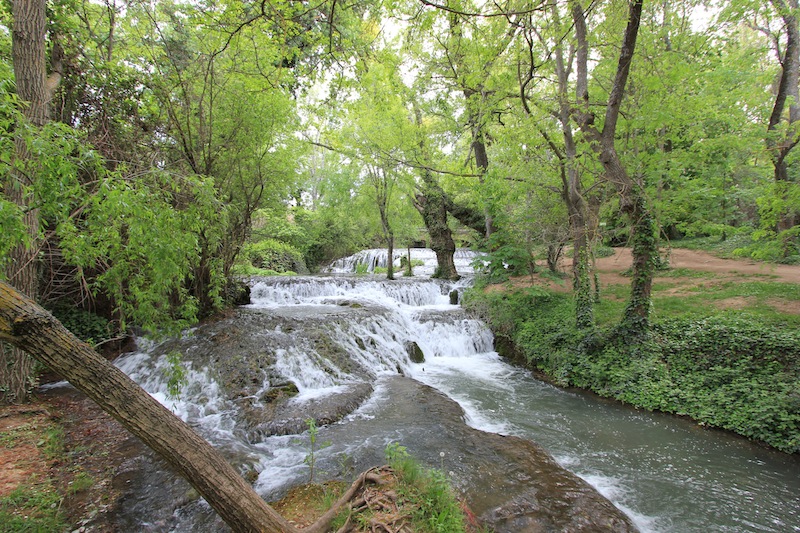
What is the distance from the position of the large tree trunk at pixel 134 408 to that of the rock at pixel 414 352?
283 inches

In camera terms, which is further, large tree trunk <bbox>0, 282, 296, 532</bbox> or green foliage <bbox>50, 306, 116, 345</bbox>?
green foliage <bbox>50, 306, 116, 345</bbox>

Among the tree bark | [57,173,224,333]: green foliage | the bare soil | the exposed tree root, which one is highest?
the tree bark

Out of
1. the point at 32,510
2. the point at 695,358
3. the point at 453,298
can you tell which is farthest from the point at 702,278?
the point at 32,510

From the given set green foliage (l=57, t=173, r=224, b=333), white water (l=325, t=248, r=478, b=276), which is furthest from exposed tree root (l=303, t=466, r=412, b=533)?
white water (l=325, t=248, r=478, b=276)

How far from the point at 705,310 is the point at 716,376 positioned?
227 cm

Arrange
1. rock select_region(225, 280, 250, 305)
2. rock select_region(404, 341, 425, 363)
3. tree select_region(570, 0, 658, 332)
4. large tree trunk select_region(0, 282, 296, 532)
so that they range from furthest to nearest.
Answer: rock select_region(225, 280, 250, 305) < rock select_region(404, 341, 425, 363) < tree select_region(570, 0, 658, 332) < large tree trunk select_region(0, 282, 296, 532)

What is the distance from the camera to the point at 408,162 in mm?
8641

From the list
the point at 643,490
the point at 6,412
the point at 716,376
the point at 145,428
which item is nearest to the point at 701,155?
the point at 716,376

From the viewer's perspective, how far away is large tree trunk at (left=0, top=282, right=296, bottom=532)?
183 cm

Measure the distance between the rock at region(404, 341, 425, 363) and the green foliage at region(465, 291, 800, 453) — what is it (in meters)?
2.80

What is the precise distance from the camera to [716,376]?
6.25 meters

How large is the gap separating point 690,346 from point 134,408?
8860 mm

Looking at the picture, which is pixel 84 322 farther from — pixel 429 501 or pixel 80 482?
pixel 429 501

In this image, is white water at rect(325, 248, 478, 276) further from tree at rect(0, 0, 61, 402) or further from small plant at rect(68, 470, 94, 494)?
small plant at rect(68, 470, 94, 494)
